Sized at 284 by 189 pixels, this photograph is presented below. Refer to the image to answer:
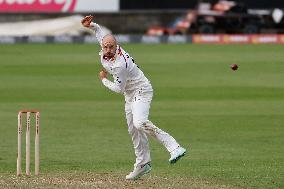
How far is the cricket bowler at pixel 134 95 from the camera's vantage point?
12.8 m

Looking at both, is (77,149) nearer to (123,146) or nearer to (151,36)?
(123,146)

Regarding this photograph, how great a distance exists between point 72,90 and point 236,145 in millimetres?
8841

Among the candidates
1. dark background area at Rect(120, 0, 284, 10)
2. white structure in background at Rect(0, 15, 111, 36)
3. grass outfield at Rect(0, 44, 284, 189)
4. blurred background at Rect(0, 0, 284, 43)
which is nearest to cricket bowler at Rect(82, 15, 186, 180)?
grass outfield at Rect(0, 44, 284, 189)

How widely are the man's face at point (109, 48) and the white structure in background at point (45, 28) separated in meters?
29.5

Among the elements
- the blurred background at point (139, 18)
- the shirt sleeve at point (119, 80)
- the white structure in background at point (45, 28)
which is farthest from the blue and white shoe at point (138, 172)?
the white structure in background at point (45, 28)

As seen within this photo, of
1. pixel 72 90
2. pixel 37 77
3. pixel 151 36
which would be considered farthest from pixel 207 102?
pixel 151 36

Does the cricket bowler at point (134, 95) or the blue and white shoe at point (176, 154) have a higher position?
the cricket bowler at point (134, 95)

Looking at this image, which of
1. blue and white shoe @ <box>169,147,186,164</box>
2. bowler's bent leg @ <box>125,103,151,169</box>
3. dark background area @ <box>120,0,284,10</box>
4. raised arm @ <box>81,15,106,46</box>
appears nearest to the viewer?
blue and white shoe @ <box>169,147,186,164</box>

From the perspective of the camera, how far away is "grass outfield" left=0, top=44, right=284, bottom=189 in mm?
13898

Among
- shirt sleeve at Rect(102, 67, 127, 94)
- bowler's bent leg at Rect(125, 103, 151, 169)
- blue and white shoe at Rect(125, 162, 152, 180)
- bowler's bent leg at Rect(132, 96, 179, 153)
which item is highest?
shirt sleeve at Rect(102, 67, 127, 94)

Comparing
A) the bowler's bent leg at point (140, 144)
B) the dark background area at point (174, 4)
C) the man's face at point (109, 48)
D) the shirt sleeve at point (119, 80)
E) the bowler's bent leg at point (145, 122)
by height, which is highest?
the man's face at point (109, 48)

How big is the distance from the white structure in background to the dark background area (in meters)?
3.16

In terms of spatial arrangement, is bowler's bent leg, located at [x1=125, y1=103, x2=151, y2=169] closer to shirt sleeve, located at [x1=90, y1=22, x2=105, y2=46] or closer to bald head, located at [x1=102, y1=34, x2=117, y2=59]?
bald head, located at [x1=102, y1=34, x2=117, y2=59]

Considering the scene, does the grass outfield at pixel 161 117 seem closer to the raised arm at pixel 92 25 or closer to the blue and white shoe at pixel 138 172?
the blue and white shoe at pixel 138 172
